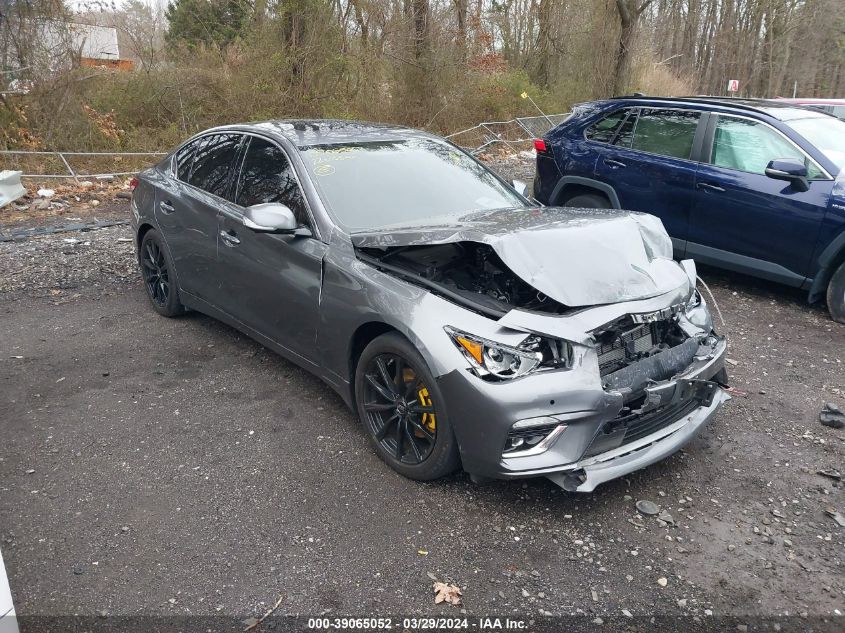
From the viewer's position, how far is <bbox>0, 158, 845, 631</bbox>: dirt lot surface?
284 centimetres

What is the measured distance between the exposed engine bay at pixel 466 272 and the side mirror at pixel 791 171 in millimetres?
3480

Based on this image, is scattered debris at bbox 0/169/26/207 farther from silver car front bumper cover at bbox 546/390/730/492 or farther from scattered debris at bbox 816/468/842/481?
scattered debris at bbox 816/468/842/481

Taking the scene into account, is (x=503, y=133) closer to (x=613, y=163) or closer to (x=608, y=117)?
(x=608, y=117)

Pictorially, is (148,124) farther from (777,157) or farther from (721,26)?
(721,26)

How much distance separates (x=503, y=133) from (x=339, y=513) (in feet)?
58.4

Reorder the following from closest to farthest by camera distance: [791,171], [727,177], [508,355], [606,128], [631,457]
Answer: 1. [508,355]
2. [631,457]
3. [791,171]
4. [727,177]
5. [606,128]

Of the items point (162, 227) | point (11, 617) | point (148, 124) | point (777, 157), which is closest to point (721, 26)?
point (148, 124)

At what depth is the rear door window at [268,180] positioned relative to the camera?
4294 millimetres

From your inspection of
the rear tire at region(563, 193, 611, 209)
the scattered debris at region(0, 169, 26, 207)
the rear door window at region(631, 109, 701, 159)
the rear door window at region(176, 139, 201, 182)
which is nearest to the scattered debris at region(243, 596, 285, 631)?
the rear door window at region(176, 139, 201, 182)

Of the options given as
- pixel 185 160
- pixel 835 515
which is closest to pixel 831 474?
pixel 835 515

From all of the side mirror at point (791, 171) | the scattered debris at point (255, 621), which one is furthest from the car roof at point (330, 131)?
the side mirror at point (791, 171)

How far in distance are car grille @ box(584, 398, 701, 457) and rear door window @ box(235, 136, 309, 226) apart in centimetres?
212

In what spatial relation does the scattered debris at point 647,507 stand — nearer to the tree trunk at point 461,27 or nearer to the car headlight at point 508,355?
the car headlight at point 508,355

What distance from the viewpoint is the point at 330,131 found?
4840mm
